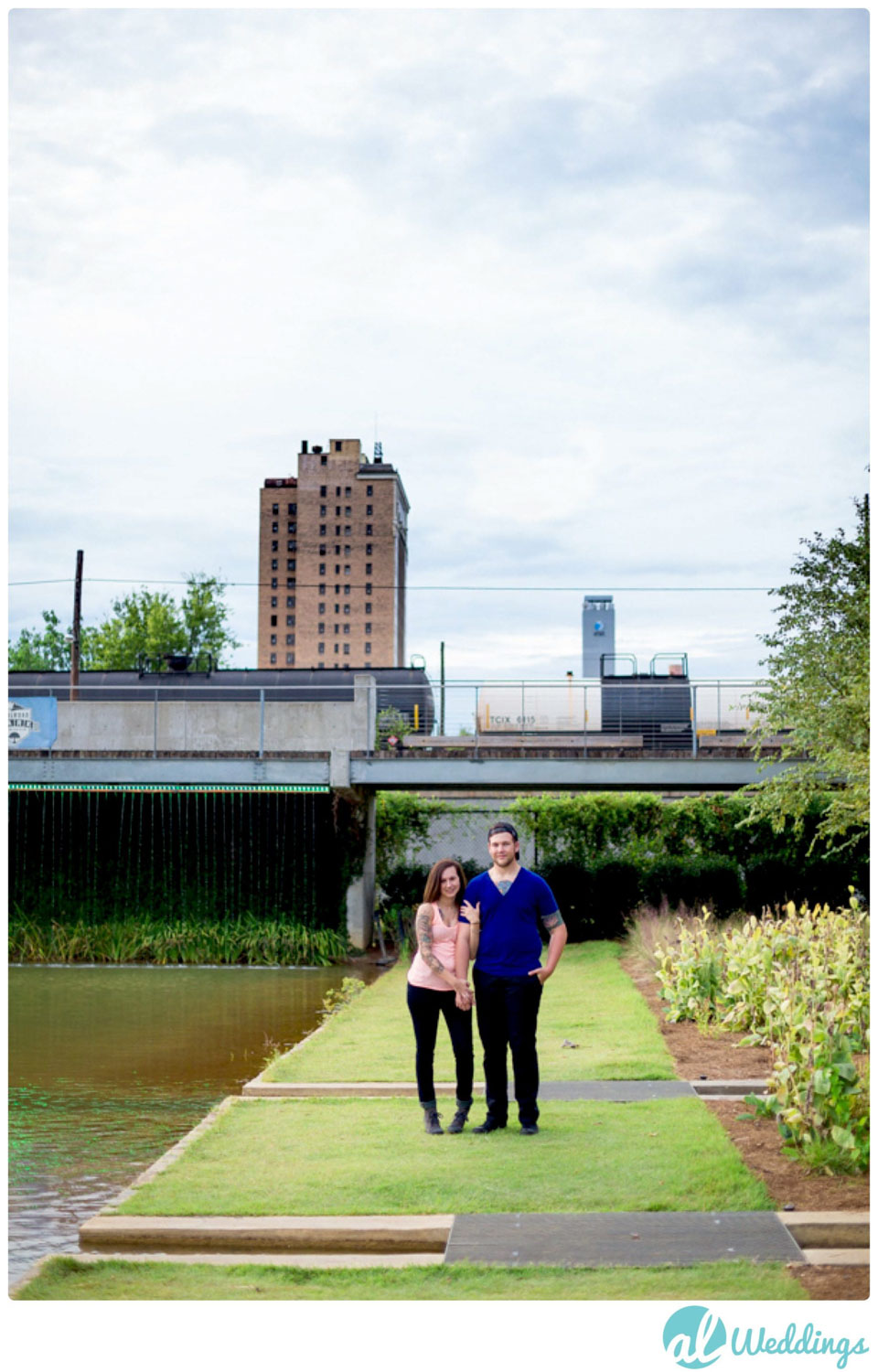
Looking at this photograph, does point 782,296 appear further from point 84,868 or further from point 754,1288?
point 84,868

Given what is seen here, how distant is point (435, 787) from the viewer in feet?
75.6

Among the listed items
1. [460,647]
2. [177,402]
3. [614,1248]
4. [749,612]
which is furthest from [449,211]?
[460,647]

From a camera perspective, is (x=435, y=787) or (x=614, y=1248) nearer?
(x=614, y=1248)

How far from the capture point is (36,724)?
22.7 metres

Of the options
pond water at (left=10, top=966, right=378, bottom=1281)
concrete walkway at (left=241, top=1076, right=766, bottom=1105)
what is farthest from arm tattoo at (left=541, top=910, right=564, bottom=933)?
pond water at (left=10, top=966, right=378, bottom=1281)

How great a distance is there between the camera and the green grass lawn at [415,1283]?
14.8ft

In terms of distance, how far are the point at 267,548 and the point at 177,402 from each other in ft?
428

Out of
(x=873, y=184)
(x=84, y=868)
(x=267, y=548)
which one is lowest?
(x=84, y=868)

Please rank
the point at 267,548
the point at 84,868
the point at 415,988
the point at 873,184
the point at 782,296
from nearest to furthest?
the point at 873,184, the point at 782,296, the point at 415,988, the point at 84,868, the point at 267,548

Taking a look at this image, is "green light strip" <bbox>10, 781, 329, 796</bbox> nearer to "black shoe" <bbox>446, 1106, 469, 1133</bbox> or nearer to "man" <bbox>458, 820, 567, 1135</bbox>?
"black shoe" <bbox>446, 1106, 469, 1133</bbox>

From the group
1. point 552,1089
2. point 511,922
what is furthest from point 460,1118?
point 552,1089

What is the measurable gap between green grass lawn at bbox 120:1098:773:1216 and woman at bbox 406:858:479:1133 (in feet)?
0.85

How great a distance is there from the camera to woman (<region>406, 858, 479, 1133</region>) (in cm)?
721

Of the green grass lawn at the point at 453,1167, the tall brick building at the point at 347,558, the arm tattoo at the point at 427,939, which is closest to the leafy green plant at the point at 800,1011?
the green grass lawn at the point at 453,1167
